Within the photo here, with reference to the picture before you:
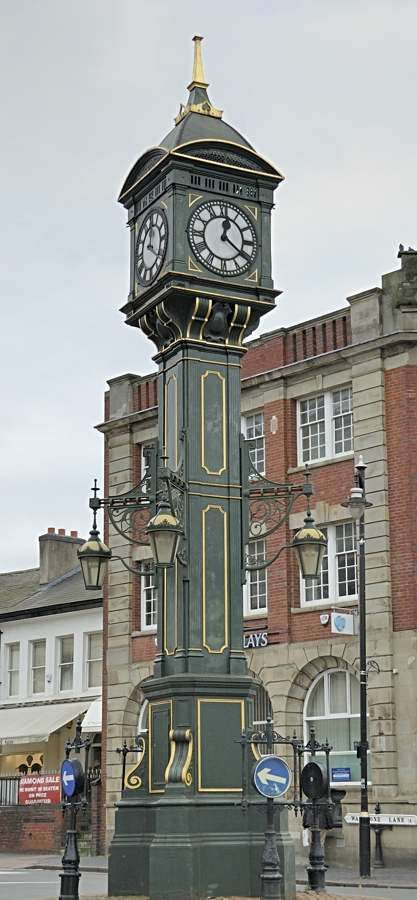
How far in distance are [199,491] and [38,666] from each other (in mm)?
28509

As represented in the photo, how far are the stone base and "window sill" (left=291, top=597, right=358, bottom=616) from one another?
14608 mm

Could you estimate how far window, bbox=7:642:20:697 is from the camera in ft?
138

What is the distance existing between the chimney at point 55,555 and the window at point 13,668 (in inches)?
123

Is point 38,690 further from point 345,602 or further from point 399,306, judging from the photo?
point 399,306

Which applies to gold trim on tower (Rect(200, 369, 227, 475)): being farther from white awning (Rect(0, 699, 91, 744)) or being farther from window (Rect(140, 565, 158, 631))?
white awning (Rect(0, 699, 91, 744))

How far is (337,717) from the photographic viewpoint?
2845 centimetres

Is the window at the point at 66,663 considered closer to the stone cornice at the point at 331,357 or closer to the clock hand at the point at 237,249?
the stone cornice at the point at 331,357

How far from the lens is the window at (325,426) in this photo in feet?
96.5

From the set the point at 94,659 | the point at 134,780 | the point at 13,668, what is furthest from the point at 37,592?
the point at 134,780

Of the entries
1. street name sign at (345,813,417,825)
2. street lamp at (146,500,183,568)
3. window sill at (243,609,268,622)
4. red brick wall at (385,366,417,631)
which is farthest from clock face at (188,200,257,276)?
window sill at (243,609,268,622)

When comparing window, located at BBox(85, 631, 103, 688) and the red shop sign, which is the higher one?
window, located at BBox(85, 631, 103, 688)

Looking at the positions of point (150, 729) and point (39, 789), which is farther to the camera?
point (39, 789)

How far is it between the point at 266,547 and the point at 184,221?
16.7 meters

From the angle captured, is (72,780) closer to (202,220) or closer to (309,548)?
(309,548)
